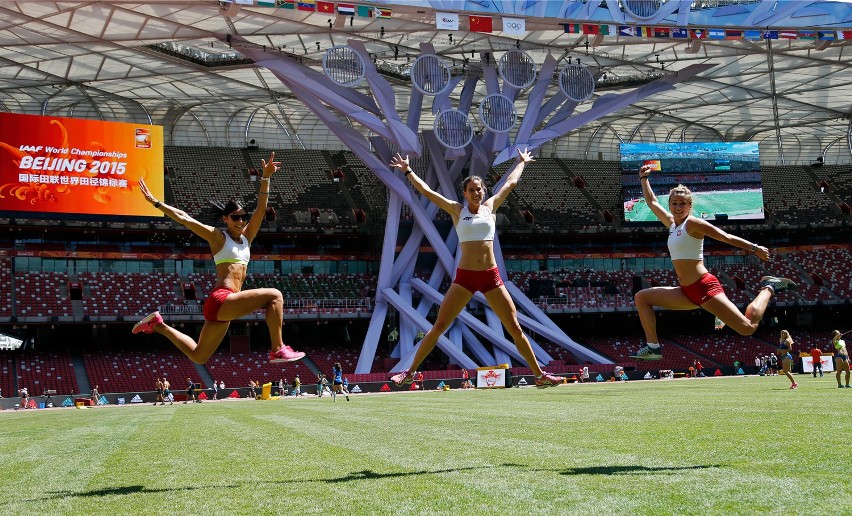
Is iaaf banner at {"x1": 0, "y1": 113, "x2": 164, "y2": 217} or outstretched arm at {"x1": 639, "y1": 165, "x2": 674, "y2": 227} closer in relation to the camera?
outstretched arm at {"x1": 639, "y1": 165, "x2": 674, "y2": 227}

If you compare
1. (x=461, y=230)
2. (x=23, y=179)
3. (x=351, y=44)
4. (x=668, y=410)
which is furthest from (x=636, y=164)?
(x=461, y=230)

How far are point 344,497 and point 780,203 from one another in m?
77.2

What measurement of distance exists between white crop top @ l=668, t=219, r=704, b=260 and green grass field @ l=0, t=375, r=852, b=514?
7.37 ft

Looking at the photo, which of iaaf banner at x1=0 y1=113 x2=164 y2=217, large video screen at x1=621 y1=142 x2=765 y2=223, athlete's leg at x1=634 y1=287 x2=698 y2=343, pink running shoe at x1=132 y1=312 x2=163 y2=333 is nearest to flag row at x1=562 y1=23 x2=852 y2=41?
large video screen at x1=621 y1=142 x2=765 y2=223

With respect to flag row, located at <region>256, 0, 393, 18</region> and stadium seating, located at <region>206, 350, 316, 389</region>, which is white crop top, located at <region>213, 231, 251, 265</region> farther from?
stadium seating, located at <region>206, 350, 316, 389</region>

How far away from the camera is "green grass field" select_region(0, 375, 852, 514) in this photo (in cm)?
784

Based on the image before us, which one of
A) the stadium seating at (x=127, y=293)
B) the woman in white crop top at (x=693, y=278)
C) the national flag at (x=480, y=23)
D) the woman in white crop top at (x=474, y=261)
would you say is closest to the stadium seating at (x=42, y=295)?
the stadium seating at (x=127, y=293)

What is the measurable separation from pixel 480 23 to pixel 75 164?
25.8m

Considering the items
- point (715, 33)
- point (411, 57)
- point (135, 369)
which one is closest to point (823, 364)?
point (715, 33)

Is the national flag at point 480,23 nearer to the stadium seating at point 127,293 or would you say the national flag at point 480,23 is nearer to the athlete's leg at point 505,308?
the stadium seating at point 127,293

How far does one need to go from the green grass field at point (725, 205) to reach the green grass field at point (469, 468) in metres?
53.2

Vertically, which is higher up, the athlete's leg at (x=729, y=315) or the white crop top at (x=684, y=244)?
the white crop top at (x=684, y=244)

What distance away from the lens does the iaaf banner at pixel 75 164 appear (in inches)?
2146

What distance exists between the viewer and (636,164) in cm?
6994
